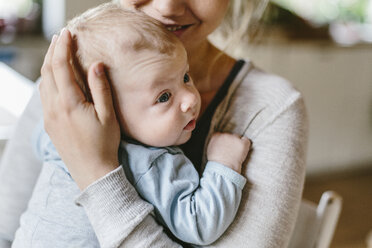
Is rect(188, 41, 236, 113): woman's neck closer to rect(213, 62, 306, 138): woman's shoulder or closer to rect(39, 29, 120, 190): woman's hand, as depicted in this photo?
rect(213, 62, 306, 138): woman's shoulder

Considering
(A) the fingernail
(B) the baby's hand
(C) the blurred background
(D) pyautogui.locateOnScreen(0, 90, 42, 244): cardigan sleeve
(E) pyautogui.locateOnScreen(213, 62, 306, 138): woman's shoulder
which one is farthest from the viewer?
(C) the blurred background

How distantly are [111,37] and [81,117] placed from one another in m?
0.16

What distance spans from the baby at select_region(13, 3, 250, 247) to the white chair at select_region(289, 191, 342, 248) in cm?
36

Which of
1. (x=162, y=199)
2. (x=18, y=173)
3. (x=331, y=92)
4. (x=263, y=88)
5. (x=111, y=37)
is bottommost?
(x=331, y=92)

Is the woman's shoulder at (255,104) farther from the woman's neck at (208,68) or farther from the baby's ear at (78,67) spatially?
the baby's ear at (78,67)

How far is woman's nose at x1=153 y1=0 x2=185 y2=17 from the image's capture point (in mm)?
960

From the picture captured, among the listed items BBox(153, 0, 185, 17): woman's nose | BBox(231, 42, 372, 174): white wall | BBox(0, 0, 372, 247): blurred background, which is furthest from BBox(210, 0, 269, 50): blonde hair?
BBox(231, 42, 372, 174): white wall

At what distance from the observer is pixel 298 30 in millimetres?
3836

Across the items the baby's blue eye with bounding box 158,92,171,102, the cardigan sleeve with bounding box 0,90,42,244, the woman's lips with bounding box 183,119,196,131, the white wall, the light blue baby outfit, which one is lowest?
the white wall

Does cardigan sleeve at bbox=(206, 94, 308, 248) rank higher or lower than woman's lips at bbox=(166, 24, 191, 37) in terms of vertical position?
lower

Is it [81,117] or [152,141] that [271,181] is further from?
[81,117]

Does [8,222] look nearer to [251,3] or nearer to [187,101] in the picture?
[187,101]

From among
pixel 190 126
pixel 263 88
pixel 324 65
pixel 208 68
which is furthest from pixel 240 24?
pixel 324 65

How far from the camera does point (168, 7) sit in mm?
959
